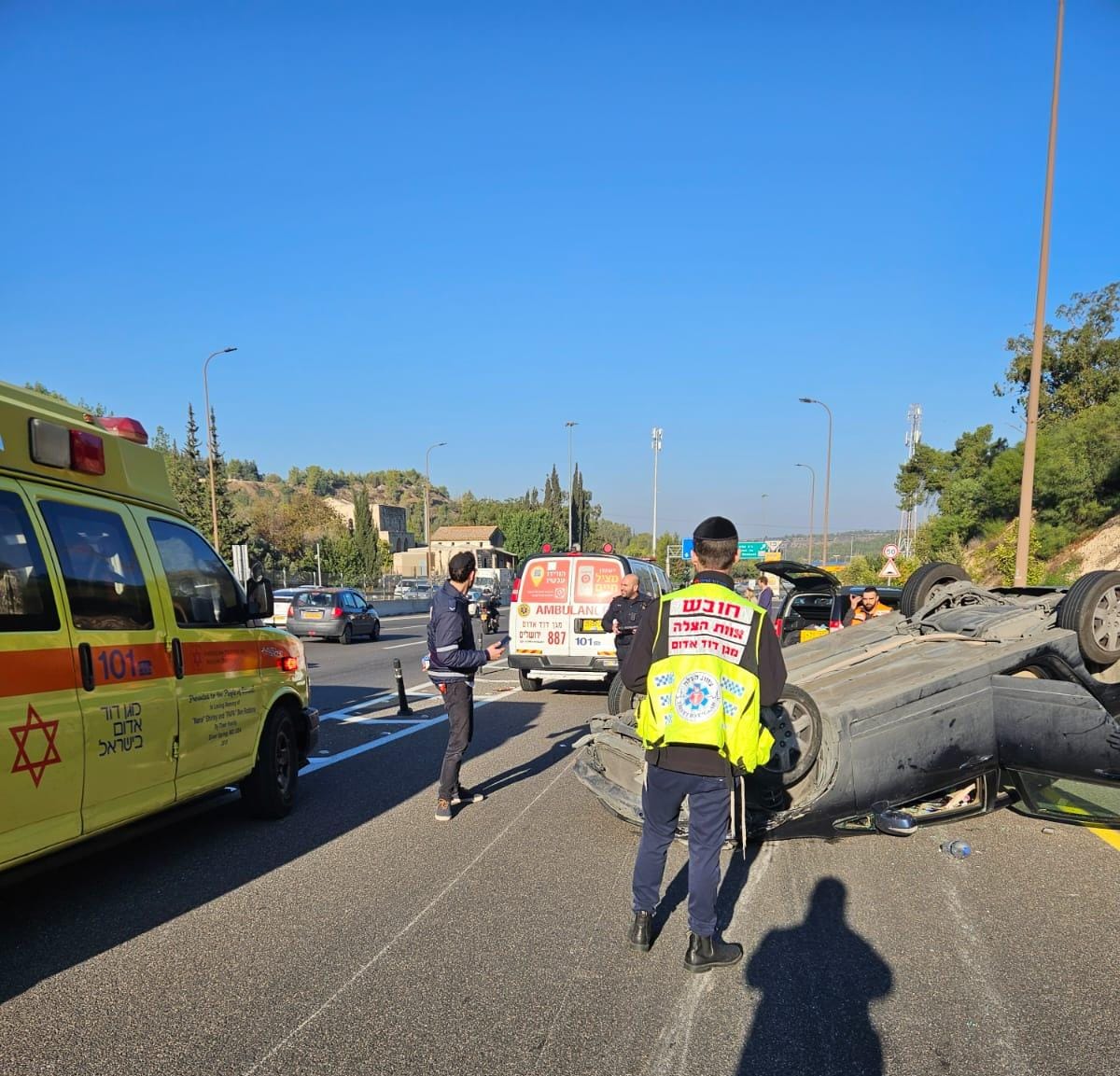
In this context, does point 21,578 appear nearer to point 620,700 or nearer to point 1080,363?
point 620,700

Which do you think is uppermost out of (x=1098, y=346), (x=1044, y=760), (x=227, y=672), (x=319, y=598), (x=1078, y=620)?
(x=1098, y=346)

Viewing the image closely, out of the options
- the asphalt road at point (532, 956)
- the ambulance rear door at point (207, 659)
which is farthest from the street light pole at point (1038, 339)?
the ambulance rear door at point (207, 659)

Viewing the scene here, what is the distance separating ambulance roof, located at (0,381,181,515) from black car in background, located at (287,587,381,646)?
16.5 metres

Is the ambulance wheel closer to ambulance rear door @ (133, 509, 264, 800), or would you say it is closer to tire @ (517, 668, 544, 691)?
ambulance rear door @ (133, 509, 264, 800)

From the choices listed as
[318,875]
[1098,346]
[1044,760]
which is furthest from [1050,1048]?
[1098,346]

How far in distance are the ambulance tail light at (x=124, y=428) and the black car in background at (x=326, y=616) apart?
16.9 meters

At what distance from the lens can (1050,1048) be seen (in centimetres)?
305

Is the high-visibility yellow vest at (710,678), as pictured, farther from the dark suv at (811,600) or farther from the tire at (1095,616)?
the dark suv at (811,600)

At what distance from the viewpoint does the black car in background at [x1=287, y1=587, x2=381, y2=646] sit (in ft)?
70.4

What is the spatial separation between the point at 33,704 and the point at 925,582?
21.6ft

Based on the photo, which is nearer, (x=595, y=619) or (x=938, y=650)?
(x=938, y=650)

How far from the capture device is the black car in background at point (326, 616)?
21469mm

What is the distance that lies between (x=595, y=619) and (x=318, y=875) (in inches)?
266

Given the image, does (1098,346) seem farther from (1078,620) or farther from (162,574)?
(162,574)
